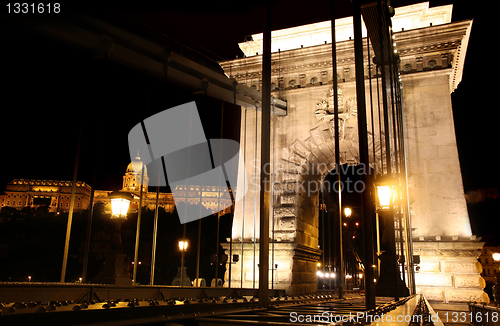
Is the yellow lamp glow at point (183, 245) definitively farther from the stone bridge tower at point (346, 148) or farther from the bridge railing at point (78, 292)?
the stone bridge tower at point (346, 148)

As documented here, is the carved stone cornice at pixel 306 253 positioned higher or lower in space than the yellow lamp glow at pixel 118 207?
lower

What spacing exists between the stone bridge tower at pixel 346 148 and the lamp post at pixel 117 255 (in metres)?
4.99

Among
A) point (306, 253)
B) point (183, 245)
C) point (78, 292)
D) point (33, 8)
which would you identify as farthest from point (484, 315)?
point (33, 8)

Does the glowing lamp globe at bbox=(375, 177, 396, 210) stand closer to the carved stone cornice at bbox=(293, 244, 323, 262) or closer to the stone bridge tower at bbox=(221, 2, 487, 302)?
the stone bridge tower at bbox=(221, 2, 487, 302)

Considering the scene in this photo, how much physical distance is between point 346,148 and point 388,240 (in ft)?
20.8

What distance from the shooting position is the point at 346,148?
13.9 metres

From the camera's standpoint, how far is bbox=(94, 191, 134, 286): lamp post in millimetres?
6000

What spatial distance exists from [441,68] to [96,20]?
996cm

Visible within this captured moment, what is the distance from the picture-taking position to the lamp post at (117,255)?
19.7ft

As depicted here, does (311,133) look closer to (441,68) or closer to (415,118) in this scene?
(415,118)

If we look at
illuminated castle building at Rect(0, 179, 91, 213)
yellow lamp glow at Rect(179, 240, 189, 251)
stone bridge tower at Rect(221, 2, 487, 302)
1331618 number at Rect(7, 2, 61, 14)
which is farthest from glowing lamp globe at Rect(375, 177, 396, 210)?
illuminated castle building at Rect(0, 179, 91, 213)

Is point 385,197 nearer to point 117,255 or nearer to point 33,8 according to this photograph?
point 117,255

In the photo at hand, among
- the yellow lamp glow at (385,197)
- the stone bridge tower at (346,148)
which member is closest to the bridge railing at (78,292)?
the yellow lamp glow at (385,197)

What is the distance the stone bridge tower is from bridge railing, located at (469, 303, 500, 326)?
1587 millimetres
